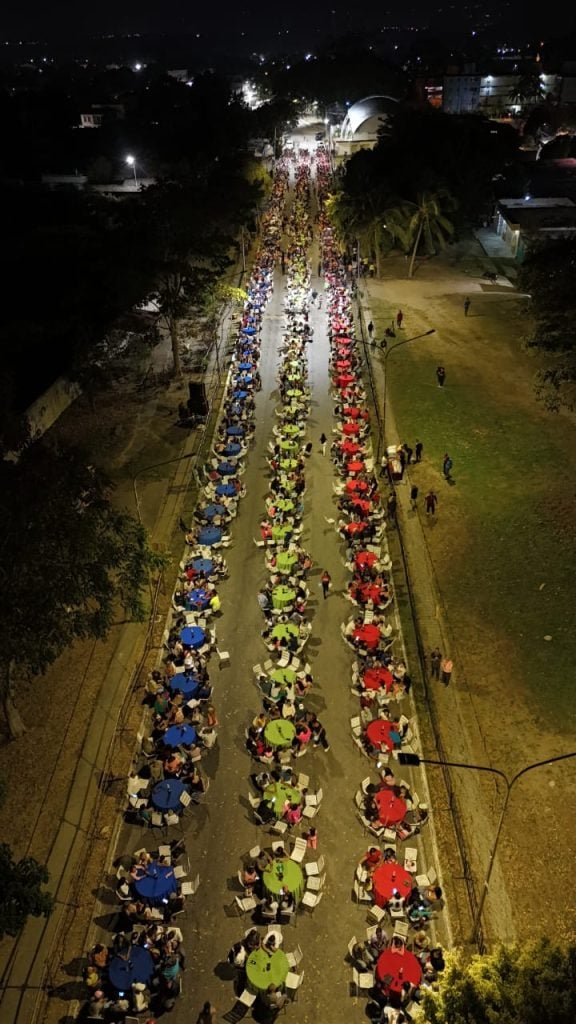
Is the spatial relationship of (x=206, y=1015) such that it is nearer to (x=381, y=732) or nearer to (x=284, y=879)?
(x=284, y=879)

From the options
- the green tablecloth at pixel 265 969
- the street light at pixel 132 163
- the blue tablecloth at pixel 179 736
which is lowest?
the green tablecloth at pixel 265 969

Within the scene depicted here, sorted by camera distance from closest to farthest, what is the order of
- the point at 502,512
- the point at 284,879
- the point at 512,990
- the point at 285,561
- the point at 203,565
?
1. the point at 512,990
2. the point at 284,879
3. the point at 203,565
4. the point at 285,561
5. the point at 502,512

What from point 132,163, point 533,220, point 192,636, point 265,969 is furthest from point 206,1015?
point 132,163

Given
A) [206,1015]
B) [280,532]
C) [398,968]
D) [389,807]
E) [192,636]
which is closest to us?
[206,1015]

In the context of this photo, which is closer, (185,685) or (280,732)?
(280,732)

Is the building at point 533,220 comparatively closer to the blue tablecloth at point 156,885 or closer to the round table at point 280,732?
the round table at point 280,732

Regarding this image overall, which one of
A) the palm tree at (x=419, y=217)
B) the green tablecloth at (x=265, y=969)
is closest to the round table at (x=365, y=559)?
Answer: the green tablecloth at (x=265, y=969)

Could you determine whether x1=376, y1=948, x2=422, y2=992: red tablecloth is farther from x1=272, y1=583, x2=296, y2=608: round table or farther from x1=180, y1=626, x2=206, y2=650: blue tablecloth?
x1=272, y1=583, x2=296, y2=608: round table

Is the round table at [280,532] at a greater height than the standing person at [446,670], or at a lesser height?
greater
